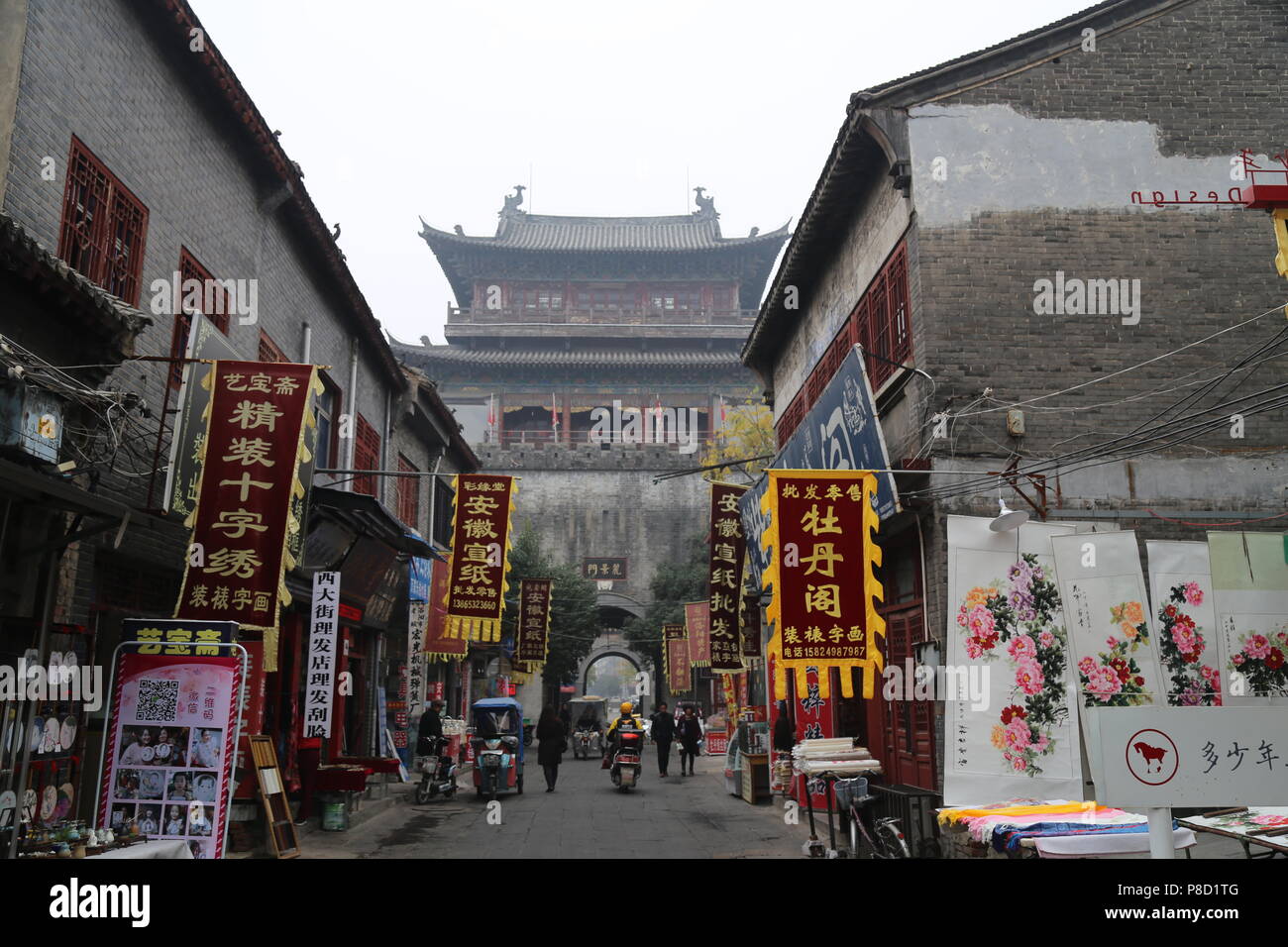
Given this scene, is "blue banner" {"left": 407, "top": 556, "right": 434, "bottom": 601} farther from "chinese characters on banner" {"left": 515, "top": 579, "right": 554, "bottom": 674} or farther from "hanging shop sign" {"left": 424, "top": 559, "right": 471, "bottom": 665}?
"chinese characters on banner" {"left": 515, "top": 579, "right": 554, "bottom": 674}

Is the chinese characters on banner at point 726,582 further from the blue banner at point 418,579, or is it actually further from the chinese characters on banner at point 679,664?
the chinese characters on banner at point 679,664

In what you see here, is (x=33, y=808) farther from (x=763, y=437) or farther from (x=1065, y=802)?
(x=763, y=437)

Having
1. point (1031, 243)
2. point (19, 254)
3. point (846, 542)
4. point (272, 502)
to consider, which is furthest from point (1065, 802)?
point (19, 254)

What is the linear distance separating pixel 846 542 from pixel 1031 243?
11.6 ft

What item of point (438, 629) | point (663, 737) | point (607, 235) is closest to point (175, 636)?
point (438, 629)

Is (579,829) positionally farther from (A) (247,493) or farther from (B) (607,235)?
(B) (607,235)

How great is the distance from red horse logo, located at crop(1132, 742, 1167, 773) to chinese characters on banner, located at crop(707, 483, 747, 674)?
1211cm

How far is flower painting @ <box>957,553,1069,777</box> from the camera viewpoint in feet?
27.6

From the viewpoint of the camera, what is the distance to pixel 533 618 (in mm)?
23344

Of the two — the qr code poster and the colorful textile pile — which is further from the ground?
the qr code poster

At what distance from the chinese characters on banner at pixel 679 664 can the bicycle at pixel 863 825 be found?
19098mm

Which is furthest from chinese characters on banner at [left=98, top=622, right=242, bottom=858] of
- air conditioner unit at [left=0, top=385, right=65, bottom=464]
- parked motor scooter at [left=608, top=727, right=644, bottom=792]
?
parked motor scooter at [left=608, top=727, right=644, bottom=792]

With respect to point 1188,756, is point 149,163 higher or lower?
higher

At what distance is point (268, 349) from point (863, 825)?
28.5 feet
